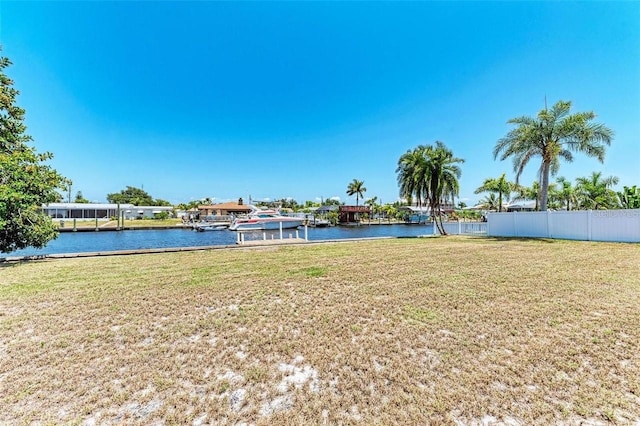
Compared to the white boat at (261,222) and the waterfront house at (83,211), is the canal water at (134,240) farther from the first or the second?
the waterfront house at (83,211)

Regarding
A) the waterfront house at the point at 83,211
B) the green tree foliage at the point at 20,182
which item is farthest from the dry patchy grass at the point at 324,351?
the waterfront house at the point at 83,211

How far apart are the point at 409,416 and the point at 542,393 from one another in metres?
1.20

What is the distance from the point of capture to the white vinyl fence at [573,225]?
468 inches

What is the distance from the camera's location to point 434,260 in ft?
28.0

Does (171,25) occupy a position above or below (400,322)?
above

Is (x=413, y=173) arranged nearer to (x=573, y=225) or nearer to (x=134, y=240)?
(x=573, y=225)

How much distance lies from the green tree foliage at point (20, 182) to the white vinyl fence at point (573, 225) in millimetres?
21259

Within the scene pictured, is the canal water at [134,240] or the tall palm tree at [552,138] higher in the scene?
the tall palm tree at [552,138]

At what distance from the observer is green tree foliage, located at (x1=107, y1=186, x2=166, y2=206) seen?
75.4 m

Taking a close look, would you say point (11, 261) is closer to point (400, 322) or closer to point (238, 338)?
point (238, 338)

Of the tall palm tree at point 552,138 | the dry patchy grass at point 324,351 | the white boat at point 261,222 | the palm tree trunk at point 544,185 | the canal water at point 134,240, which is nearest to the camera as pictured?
the dry patchy grass at point 324,351

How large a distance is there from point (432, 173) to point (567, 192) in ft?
54.1

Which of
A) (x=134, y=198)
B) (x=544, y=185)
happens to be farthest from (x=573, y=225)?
(x=134, y=198)

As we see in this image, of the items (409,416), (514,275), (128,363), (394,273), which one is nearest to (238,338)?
(128,363)
